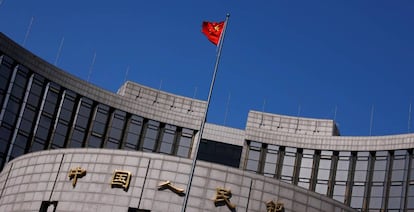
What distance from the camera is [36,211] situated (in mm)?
48688

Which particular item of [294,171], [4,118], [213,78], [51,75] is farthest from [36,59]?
[213,78]

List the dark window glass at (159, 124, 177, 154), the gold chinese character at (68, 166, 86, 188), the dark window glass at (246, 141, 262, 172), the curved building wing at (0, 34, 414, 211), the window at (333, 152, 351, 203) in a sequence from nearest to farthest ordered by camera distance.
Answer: the curved building wing at (0, 34, 414, 211), the gold chinese character at (68, 166, 86, 188), the window at (333, 152, 351, 203), the dark window glass at (246, 141, 262, 172), the dark window glass at (159, 124, 177, 154)

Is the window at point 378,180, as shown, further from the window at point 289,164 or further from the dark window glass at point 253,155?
the dark window glass at point 253,155

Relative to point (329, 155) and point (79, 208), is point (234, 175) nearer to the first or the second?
point (79, 208)

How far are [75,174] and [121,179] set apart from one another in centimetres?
382

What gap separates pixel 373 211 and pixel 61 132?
34845 mm

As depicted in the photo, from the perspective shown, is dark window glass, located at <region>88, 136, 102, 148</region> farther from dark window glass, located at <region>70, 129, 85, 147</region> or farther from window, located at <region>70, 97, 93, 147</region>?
dark window glass, located at <region>70, 129, 85, 147</region>

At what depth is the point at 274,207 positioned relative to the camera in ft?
155

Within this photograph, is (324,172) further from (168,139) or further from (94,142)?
(94,142)

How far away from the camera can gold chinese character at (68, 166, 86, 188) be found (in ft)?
158

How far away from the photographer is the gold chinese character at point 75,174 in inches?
1898

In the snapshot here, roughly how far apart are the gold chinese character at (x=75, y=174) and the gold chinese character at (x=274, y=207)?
541 inches

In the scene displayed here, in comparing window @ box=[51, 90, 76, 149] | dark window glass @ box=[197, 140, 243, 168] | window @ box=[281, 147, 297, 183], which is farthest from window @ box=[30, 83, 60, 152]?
window @ box=[281, 147, 297, 183]

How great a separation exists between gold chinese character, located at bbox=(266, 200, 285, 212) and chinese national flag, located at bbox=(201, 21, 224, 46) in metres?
12.7
